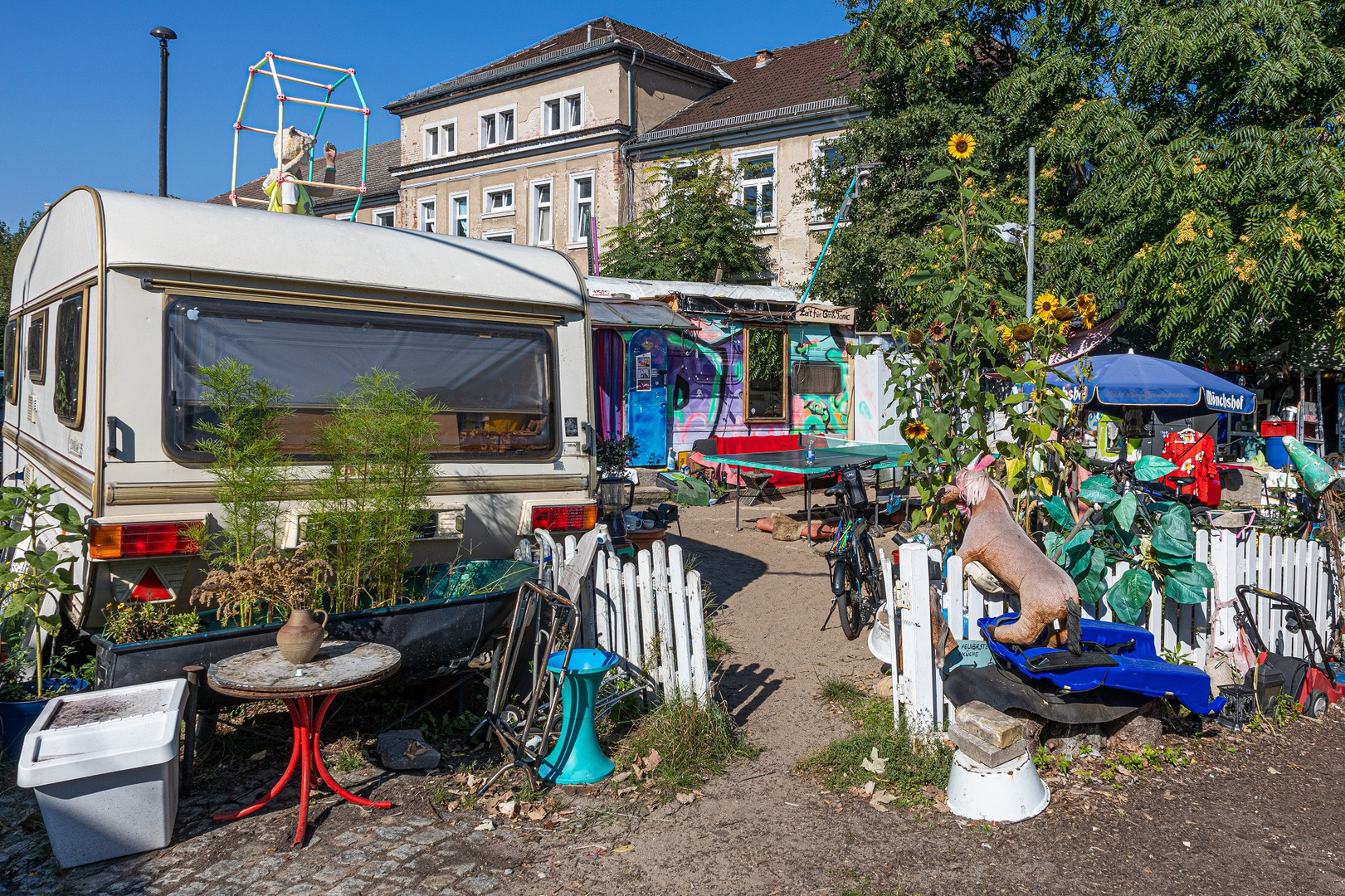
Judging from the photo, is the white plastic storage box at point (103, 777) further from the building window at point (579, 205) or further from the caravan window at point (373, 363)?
the building window at point (579, 205)

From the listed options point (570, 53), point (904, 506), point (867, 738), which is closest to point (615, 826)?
point (867, 738)

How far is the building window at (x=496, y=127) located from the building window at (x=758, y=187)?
8357 mm

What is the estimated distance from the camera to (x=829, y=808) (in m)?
4.21

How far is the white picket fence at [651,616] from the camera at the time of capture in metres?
4.90

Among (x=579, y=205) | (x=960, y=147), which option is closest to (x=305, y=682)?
(x=960, y=147)

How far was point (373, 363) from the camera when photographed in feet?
17.9

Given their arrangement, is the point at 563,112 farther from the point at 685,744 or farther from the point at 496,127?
the point at 685,744

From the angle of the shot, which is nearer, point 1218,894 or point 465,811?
point 1218,894

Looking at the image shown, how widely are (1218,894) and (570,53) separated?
1146 inches

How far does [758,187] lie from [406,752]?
24.0m

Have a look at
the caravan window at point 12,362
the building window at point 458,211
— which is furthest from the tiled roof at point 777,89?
the caravan window at point 12,362

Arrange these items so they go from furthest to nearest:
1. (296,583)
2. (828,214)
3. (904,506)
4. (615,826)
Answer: (828,214), (904,506), (296,583), (615,826)

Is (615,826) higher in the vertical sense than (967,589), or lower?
lower

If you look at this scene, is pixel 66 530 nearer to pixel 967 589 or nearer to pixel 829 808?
pixel 829 808
